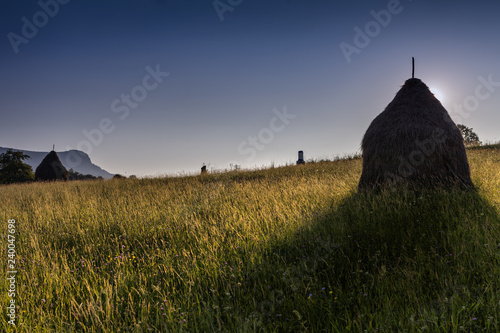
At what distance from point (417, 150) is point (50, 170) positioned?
23883mm

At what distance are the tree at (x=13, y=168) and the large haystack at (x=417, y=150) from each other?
31.0 meters

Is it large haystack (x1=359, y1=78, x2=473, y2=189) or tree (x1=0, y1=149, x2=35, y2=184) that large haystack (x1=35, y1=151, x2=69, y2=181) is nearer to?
tree (x1=0, y1=149, x2=35, y2=184)

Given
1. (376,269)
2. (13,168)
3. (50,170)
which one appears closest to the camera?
(376,269)

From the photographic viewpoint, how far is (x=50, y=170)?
20.8 metres

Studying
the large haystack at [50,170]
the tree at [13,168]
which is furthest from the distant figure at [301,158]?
the tree at [13,168]

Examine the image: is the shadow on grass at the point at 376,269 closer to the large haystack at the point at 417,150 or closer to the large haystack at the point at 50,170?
the large haystack at the point at 417,150

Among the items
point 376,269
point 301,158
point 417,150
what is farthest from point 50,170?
point 376,269

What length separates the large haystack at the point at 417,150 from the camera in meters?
5.46

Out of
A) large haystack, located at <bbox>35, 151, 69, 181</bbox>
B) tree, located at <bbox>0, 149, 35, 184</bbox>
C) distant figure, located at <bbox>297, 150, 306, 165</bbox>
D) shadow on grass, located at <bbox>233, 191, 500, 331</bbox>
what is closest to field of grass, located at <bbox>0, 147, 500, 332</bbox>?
shadow on grass, located at <bbox>233, 191, 500, 331</bbox>

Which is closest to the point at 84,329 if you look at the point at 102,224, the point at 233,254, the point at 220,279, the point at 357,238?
the point at 220,279

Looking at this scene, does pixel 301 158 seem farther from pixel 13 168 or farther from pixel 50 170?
pixel 13 168

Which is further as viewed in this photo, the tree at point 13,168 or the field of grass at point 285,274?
the tree at point 13,168

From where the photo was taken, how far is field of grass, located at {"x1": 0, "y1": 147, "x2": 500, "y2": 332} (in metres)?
2.12

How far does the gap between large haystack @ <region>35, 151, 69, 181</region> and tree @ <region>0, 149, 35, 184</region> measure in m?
7.21
